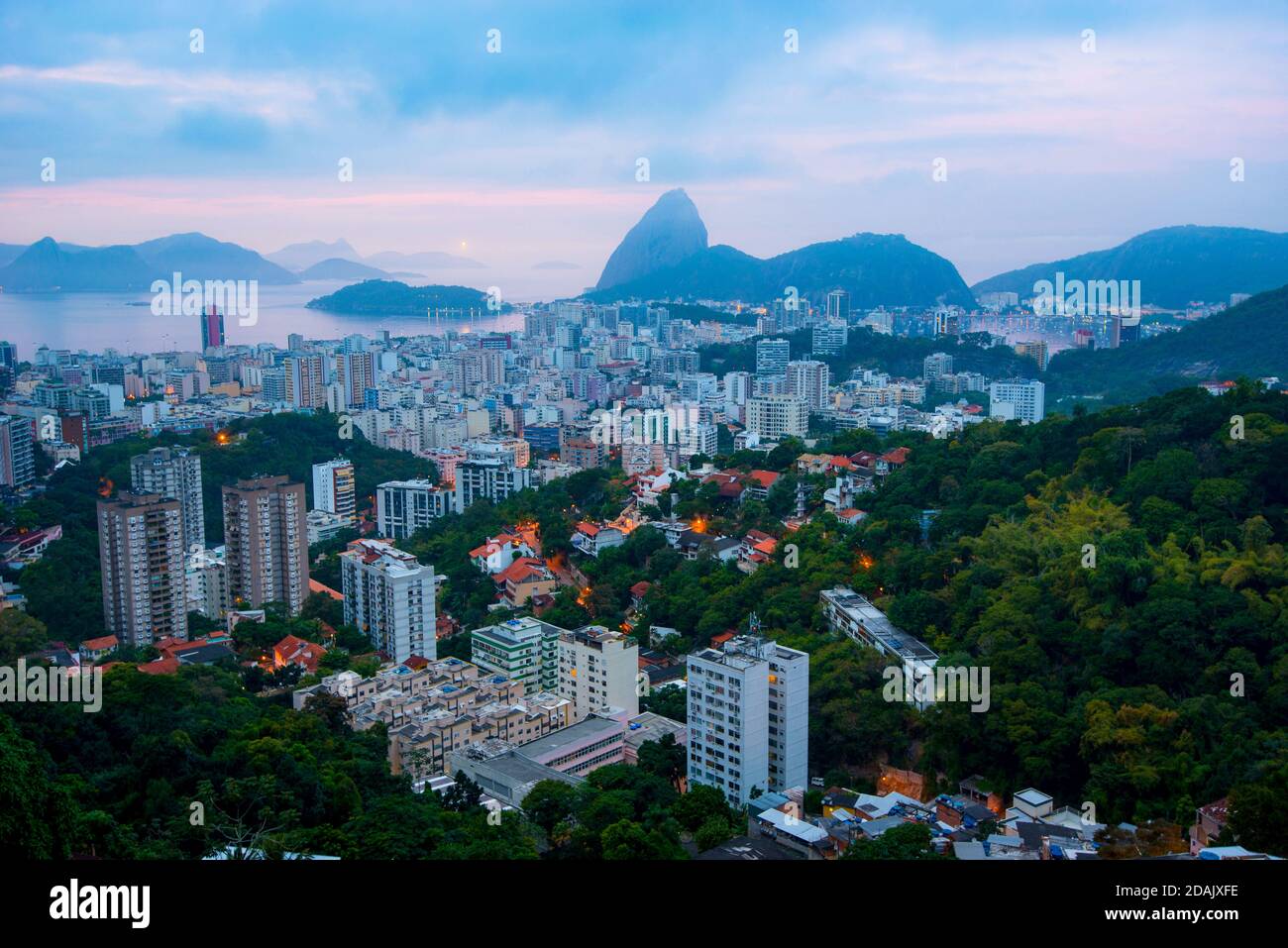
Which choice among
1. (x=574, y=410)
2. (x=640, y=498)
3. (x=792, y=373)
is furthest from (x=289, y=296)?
(x=640, y=498)

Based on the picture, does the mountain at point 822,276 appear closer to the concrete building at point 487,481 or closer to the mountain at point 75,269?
the mountain at point 75,269

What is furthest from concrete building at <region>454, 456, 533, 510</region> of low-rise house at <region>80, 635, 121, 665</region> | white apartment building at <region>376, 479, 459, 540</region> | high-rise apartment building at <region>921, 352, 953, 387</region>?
high-rise apartment building at <region>921, 352, 953, 387</region>

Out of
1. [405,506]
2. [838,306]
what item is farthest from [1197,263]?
[405,506]

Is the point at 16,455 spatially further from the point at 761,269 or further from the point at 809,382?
the point at 761,269

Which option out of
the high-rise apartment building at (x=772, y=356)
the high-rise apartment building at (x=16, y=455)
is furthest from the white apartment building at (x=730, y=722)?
the high-rise apartment building at (x=772, y=356)

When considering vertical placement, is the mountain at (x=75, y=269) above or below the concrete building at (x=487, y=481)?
above
